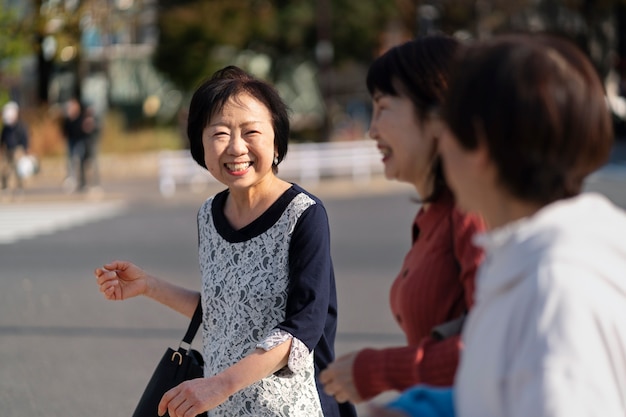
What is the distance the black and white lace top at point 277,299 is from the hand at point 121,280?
281 millimetres

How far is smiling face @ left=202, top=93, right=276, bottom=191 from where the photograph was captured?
3025 mm

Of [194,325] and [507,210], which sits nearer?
[507,210]

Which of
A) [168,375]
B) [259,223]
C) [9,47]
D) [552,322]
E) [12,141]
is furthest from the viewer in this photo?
[9,47]

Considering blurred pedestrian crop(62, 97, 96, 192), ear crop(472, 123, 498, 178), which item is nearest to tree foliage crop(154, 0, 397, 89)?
blurred pedestrian crop(62, 97, 96, 192)

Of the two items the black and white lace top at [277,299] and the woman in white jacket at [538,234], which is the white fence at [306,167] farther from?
the woman in white jacket at [538,234]

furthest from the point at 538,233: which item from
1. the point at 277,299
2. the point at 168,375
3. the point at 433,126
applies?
the point at 168,375

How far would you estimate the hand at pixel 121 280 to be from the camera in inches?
125

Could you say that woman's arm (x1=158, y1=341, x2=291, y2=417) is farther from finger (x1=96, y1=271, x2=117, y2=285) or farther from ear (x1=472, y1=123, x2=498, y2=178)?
ear (x1=472, y1=123, x2=498, y2=178)

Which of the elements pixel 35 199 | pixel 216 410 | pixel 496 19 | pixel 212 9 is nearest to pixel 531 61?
pixel 216 410

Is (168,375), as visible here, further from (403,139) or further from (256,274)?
(403,139)

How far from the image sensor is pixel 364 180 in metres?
23.2

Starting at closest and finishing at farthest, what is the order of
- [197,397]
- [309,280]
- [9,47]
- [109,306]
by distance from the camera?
[197,397], [309,280], [109,306], [9,47]

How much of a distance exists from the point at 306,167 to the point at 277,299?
2005 centimetres

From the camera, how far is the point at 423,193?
2.31m
